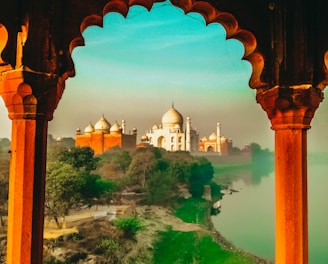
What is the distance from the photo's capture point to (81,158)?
34.3ft

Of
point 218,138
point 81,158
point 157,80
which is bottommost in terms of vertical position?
point 81,158

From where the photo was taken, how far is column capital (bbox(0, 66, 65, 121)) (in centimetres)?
239

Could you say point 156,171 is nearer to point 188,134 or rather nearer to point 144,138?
point 144,138

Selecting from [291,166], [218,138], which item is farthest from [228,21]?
[218,138]

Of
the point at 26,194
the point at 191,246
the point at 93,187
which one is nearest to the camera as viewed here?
the point at 26,194

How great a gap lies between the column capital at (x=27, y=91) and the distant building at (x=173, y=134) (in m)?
7.64

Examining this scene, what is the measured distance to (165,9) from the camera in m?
9.88

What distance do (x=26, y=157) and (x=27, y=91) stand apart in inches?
16.1

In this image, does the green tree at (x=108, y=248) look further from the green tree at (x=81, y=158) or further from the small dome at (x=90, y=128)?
the small dome at (x=90, y=128)

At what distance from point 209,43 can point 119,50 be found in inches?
97.7

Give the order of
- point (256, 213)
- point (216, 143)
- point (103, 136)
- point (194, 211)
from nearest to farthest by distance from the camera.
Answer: point (216, 143) < point (256, 213) < point (103, 136) < point (194, 211)

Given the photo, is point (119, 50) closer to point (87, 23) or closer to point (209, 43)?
point (209, 43)

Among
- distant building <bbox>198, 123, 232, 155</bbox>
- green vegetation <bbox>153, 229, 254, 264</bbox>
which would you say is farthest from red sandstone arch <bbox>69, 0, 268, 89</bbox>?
green vegetation <bbox>153, 229, 254, 264</bbox>

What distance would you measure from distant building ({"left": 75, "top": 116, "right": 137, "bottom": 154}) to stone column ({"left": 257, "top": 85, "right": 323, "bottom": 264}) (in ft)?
24.6
